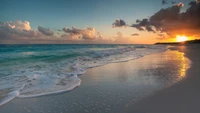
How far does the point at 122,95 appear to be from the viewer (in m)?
4.19

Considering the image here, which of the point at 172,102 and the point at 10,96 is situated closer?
the point at 172,102

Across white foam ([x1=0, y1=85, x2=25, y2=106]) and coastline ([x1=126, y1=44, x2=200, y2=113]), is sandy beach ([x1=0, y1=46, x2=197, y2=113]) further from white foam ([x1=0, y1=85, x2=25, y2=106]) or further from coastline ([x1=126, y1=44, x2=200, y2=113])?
white foam ([x1=0, y1=85, x2=25, y2=106])

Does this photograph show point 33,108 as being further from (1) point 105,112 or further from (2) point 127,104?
(2) point 127,104

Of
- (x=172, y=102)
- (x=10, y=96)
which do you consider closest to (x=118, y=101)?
(x=172, y=102)

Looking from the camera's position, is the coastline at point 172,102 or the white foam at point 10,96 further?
the white foam at point 10,96

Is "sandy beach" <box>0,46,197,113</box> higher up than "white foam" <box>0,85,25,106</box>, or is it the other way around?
"sandy beach" <box>0,46,197,113</box>

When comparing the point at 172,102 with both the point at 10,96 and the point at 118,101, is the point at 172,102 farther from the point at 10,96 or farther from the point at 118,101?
the point at 10,96

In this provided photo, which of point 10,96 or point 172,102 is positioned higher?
point 172,102

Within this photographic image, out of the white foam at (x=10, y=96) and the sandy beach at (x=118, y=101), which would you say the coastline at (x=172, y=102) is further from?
the white foam at (x=10, y=96)

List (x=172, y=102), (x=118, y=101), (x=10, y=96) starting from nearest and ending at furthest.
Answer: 1. (x=172, y=102)
2. (x=118, y=101)
3. (x=10, y=96)

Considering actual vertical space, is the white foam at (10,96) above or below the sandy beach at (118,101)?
below

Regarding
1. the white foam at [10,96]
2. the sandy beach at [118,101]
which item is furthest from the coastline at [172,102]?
the white foam at [10,96]

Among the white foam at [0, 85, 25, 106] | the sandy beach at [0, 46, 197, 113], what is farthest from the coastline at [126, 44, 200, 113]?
the white foam at [0, 85, 25, 106]

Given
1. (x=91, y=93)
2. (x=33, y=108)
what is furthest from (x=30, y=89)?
(x=91, y=93)
